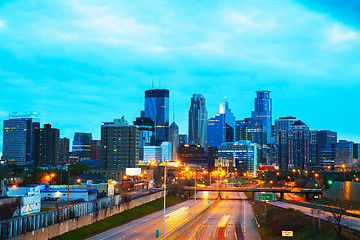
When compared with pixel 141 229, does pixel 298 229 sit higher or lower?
higher

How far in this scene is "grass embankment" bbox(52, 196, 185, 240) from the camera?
73.4 metres

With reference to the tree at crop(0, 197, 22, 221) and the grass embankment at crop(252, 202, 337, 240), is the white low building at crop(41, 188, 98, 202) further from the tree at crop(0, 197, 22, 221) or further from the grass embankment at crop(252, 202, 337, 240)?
the grass embankment at crop(252, 202, 337, 240)

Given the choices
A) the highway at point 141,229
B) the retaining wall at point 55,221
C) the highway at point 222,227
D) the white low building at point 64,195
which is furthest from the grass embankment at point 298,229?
the white low building at point 64,195

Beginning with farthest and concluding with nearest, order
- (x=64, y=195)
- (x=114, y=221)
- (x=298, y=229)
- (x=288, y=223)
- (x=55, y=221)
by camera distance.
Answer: (x=64, y=195) → (x=114, y=221) → (x=288, y=223) → (x=298, y=229) → (x=55, y=221)

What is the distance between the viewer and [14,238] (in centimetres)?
5834

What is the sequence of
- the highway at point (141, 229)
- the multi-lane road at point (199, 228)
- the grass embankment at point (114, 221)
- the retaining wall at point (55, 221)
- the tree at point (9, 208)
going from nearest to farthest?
the retaining wall at point (55, 221) → the tree at point (9, 208) → the grass embankment at point (114, 221) → the highway at point (141, 229) → the multi-lane road at point (199, 228)

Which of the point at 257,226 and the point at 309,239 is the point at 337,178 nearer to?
the point at 257,226

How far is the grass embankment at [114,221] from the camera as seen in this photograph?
241 ft

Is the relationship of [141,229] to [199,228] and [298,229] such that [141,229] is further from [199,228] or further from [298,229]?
[298,229]

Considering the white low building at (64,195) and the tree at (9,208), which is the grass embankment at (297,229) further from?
the white low building at (64,195)

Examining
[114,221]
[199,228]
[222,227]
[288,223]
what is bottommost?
[222,227]

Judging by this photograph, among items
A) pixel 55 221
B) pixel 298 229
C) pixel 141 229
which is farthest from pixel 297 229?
pixel 55 221

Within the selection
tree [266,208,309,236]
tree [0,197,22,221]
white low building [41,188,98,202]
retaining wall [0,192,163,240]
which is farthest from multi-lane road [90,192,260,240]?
white low building [41,188,98,202]

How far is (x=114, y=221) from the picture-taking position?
9519cm
